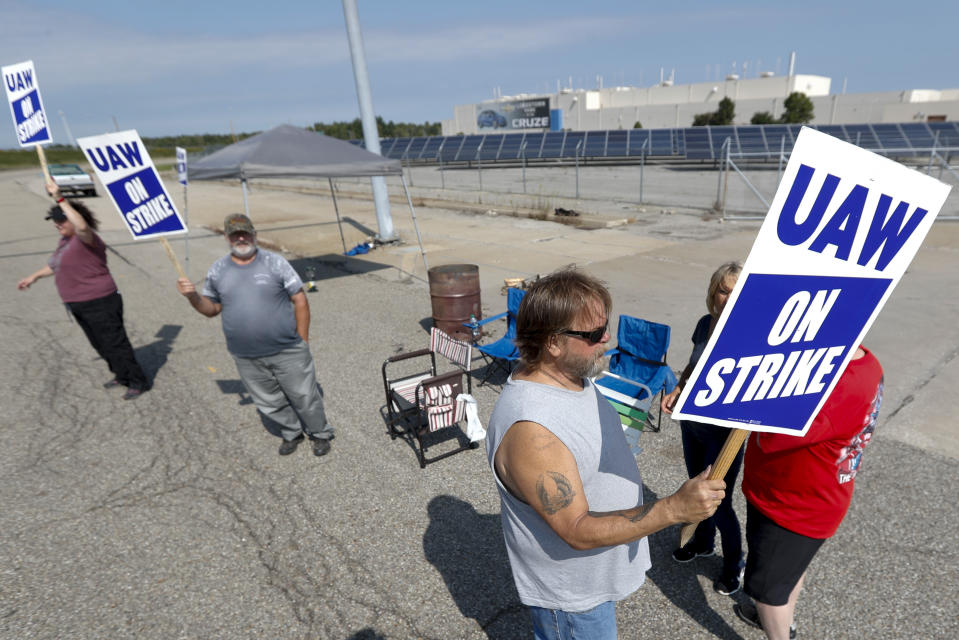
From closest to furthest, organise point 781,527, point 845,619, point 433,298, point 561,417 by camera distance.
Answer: point 561,417 → point 781,527 → point 845,619 → point 433,298

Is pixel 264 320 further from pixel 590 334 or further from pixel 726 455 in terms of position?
pixel 726 455

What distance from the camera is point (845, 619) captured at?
271 cm

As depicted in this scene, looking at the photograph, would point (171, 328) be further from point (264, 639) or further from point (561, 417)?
point (561, 417)

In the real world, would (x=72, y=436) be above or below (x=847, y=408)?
below

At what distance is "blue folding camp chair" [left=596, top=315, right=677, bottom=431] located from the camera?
4.43 m

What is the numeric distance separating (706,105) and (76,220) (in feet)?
248

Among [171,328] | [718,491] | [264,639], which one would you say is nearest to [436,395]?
[264,639]

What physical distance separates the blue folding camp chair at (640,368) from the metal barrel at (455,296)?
2.14 meters

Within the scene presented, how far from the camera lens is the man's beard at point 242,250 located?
384 centimetres

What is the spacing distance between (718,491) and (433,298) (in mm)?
5447

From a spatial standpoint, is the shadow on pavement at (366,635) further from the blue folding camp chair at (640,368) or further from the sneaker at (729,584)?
the blue folding camp chair at (640,368)

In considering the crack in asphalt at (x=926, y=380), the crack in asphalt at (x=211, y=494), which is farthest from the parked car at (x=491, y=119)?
the crack in asphalt at (x=211, y=494)

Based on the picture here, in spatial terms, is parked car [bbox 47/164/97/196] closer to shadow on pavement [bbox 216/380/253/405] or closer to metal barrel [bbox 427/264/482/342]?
shadow on pavement [bbox 216/380/253/405]

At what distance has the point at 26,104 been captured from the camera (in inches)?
217
